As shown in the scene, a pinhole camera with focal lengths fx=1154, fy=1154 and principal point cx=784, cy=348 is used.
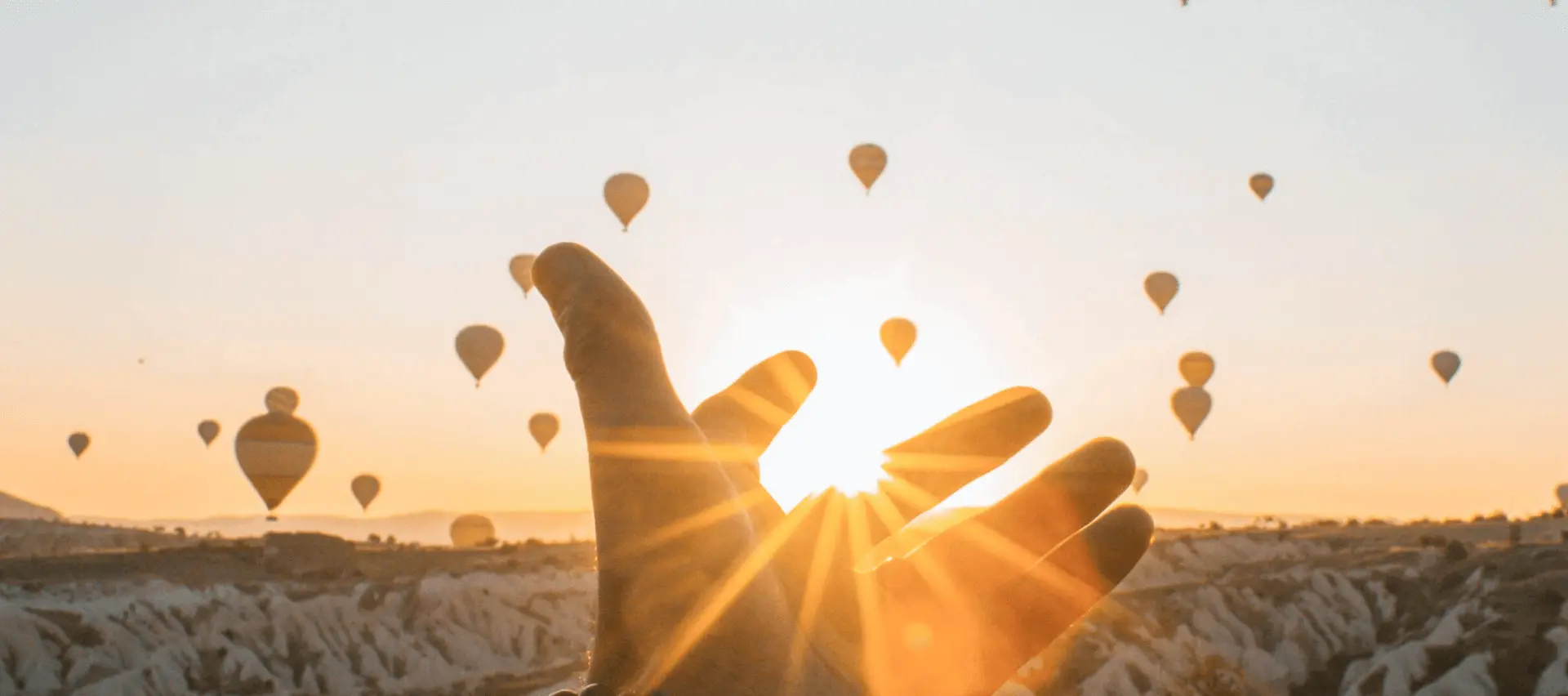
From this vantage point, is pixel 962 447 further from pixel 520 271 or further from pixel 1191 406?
pixel 1191 406

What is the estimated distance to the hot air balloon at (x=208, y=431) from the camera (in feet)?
387

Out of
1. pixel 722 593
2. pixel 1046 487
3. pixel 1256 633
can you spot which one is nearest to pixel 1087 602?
pixel 1046 487

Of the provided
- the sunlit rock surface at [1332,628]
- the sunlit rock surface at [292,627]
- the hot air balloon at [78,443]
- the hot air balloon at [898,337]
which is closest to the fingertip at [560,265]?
the sunlit rock surface at [1332,628]

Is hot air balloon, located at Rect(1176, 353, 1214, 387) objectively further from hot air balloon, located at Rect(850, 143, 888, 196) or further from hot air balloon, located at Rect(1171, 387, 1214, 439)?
hot air balloon, located at Rect(850, 143, 888, 196)

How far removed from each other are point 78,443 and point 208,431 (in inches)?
881

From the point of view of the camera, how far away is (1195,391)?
85.6 meters

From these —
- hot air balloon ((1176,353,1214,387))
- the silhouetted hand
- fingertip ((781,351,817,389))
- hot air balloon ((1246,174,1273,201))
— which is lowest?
the silhouetted hand

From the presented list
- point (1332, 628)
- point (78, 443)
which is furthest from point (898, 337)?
point (78, 443)

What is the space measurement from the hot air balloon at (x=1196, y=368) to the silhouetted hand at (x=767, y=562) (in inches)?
3485

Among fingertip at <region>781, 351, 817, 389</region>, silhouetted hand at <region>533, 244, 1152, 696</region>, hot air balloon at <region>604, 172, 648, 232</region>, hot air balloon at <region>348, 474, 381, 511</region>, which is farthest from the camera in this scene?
hot air balloon at <region>348, 474, 381, 511</region>

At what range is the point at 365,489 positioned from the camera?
115m

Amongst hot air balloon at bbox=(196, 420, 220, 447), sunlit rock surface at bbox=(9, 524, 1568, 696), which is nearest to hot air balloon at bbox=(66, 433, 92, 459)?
hot air balloon at bbox=(196, 420, 220, 447)

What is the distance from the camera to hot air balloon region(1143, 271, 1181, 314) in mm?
80688

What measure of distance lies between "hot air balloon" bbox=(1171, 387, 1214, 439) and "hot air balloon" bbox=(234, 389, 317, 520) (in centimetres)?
5996
